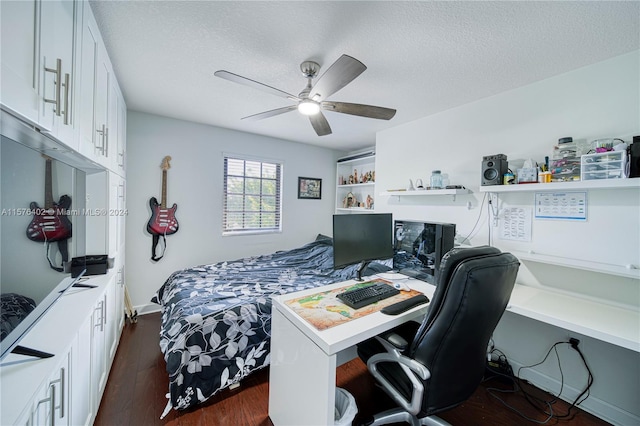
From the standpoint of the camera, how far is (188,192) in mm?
3285

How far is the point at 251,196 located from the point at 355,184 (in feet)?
5.91

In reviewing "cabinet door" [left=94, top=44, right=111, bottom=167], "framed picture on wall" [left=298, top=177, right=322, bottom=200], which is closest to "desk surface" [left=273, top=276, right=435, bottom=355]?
"cabinet door" [left=94, top=44, right=111, bottom=167]

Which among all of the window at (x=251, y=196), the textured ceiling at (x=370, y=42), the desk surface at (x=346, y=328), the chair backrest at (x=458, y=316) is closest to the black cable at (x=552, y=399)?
the chair backrest at (x=458, y=316)

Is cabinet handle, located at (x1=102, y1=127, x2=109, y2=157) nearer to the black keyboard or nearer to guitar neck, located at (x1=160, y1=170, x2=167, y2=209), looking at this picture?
guitar neck, located at (x1=160, y1=170, x2=167, y2=209)

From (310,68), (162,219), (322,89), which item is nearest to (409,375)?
(322,89)

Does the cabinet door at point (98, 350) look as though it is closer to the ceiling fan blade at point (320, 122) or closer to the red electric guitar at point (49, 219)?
the red electric guitar at point (49, 219)

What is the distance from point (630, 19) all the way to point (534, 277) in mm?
1787

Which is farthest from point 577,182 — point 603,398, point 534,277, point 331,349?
point 331,349

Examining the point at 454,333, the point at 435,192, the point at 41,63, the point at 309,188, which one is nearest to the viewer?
the point at 41,63

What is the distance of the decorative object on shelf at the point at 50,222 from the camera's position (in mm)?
1018

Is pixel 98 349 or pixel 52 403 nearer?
pixel 52 403

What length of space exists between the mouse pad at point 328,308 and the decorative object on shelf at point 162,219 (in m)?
2.41

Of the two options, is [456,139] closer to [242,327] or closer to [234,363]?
[242,327]

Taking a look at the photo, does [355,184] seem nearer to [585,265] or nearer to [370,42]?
[370,42]
